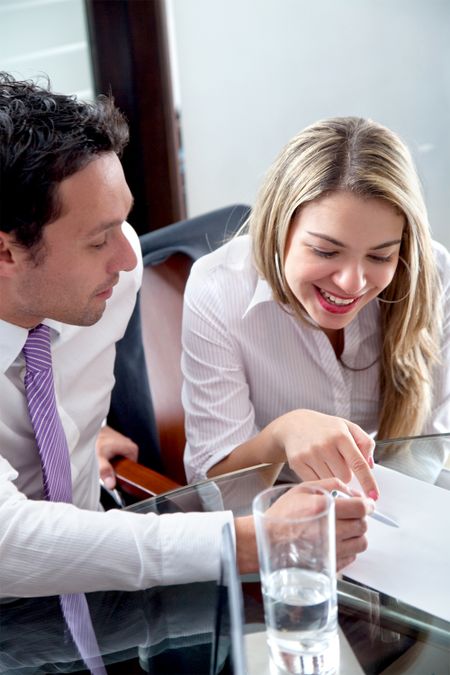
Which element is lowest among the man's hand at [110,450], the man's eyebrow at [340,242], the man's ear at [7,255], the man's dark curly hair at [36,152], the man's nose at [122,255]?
the man's hand at [110,450]

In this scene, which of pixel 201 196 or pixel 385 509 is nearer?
pixel 385 509

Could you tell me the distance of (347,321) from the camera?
1.69 m

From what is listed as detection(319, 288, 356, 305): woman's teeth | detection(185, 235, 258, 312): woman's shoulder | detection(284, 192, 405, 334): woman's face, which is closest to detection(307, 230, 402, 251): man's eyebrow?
detection(284, 192, 405, 334): woman's face

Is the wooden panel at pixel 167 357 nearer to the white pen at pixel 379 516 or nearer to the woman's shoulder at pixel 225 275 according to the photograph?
the woman's shoulder at pixel 225 275

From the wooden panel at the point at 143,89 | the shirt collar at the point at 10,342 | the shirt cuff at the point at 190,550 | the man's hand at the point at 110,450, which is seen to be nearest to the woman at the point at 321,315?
the man's hand at the point at 110,450

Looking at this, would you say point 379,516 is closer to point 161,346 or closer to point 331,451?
point 331,451

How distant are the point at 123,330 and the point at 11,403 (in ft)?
1.04

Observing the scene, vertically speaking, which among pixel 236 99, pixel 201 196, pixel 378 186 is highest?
pixel 378 186

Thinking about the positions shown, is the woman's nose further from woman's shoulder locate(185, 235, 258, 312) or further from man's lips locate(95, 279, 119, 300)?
man's lips locate(95, 279, 119, 300)

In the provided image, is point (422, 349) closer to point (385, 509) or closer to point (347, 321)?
point (347, 321)

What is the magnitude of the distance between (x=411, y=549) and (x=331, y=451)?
0.19m

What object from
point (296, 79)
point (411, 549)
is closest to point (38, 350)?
point (411, 549)

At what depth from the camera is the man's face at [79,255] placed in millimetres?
1420

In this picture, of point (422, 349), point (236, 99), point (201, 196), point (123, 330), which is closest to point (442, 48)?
point (236, 99)
